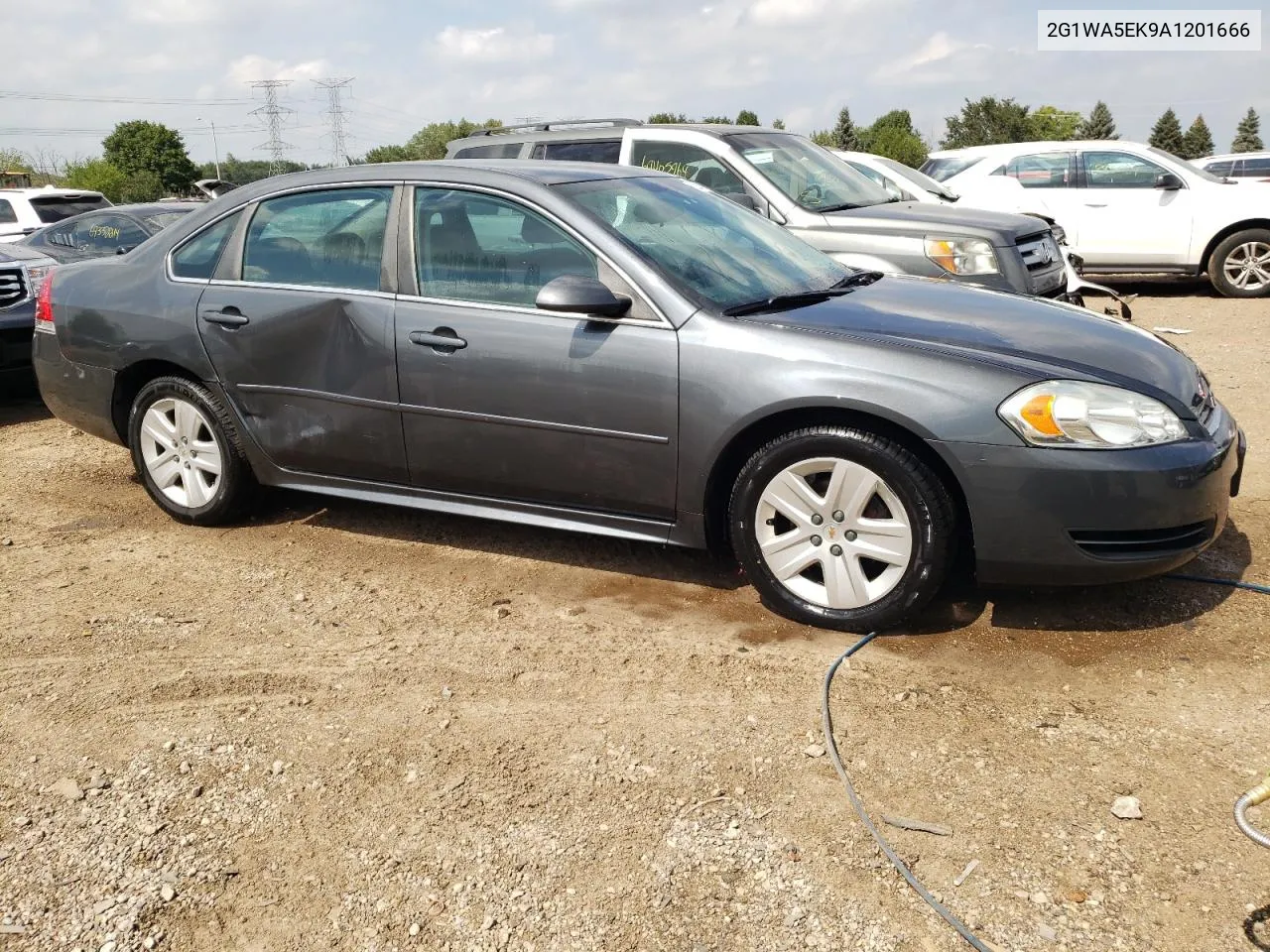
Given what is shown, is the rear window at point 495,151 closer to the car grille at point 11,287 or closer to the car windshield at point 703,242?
the car grille at point 11,287

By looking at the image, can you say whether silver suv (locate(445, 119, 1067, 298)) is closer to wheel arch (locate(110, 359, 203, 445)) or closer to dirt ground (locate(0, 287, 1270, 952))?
dirt ground (locate(0, 287, 1270, 952))

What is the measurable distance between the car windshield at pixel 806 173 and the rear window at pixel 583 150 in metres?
1.03

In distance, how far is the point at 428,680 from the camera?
371 centimetres

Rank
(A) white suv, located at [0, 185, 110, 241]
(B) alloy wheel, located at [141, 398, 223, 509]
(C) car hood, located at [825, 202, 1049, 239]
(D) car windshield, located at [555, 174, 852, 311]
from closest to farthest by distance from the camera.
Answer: (D) car windshield, located at [555, 174, 852, 311] → (B) alloy wheel, located at [141, 398, 223, 509] → (C) car hood, located at [825, 202, 1049, 239] → (A) white suv, located at [0, 185, 110, 241]

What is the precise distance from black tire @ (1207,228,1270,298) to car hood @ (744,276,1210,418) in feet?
29.6

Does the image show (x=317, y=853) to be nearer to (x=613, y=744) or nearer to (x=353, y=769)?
(x=353, y=769)

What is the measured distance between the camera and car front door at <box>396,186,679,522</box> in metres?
4.01

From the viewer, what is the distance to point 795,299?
4.26 m

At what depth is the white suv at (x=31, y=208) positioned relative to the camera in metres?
14.4

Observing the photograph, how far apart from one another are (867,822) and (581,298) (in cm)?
203

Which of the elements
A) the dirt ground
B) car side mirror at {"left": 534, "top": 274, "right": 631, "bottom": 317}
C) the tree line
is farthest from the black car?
the tree line

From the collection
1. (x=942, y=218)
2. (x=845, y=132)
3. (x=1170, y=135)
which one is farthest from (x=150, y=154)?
(x=942, y=218)

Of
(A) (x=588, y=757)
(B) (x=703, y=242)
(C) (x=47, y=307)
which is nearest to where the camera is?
(A) (x=588, y=757)

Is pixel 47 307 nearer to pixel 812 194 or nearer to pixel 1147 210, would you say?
pixel 812 194
